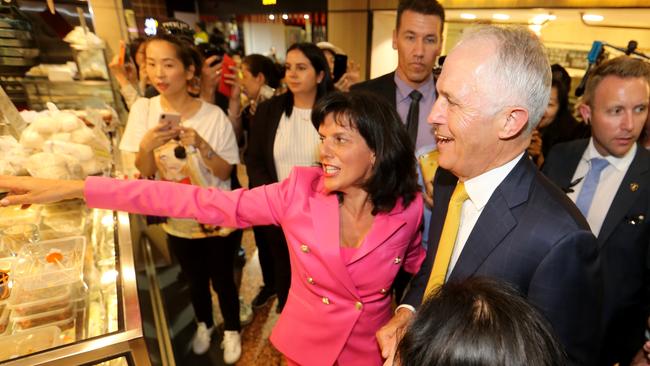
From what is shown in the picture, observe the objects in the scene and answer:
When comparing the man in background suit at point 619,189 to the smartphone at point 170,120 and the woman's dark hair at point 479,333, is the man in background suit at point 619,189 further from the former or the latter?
the smartphone at point 170,120

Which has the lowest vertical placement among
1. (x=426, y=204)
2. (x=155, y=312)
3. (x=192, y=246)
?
(x=155, y=312)

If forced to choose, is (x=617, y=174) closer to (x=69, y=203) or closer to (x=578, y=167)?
A: (x=578, y=167)

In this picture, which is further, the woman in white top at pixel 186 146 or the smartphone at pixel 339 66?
the smartphone at pixel 339 66

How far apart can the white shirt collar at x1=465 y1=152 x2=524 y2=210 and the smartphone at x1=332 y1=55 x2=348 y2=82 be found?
2.28 metres

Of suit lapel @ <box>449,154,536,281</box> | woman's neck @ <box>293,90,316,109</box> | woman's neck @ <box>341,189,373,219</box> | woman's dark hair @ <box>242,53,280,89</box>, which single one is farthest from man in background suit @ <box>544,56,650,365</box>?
woman's dark hair @ <box>242,53,280,89</box>

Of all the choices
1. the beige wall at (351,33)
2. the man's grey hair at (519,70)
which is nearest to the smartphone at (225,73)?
the beige wall at (351,33)

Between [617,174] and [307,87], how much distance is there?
178cm

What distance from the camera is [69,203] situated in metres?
1.68

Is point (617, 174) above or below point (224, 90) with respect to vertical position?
below

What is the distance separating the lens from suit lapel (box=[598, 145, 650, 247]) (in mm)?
1603

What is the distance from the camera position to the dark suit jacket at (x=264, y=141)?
8.12 ft

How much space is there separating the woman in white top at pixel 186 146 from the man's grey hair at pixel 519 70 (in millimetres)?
1490

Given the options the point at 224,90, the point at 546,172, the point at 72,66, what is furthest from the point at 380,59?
the point at 72,66

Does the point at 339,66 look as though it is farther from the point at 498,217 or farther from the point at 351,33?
the point at 498,217
